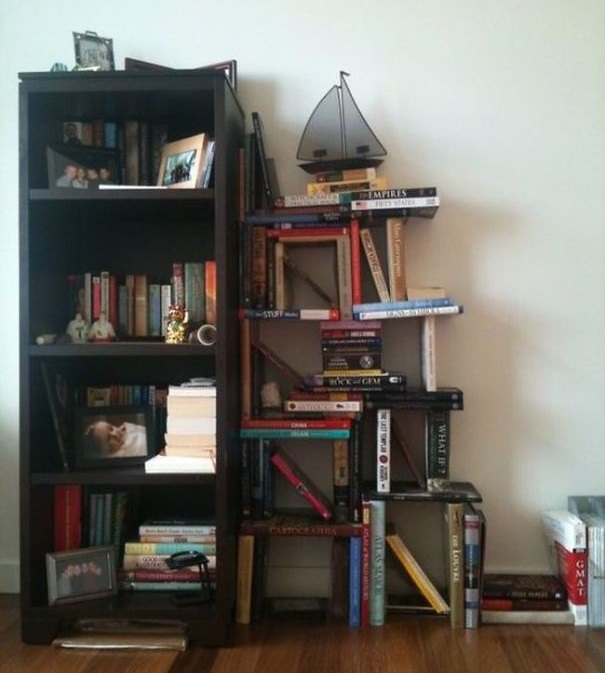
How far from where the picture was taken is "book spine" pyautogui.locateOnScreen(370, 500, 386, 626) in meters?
1.93

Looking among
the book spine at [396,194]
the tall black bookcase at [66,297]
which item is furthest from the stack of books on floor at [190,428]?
the book spine at [396,194]

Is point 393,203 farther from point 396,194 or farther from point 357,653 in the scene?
point 357,653

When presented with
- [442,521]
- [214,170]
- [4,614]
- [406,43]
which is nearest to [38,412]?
[4,614]

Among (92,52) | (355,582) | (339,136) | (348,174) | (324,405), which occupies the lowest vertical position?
(355,582)

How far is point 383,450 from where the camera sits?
1970 mm

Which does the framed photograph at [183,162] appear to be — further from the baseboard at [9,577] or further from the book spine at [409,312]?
the baseboard at [9,577]

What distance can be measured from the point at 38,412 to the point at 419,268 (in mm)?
1231

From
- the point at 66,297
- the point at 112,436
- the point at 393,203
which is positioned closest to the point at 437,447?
the point at 393,203

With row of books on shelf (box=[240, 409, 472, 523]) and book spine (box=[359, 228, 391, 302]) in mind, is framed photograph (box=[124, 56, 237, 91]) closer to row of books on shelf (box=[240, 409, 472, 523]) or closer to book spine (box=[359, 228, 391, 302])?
book spine (box=[359, 228, 391, 302])

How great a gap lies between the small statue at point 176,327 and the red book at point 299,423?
0.31 m

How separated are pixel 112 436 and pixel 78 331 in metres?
0.33

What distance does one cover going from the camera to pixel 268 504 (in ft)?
6.57

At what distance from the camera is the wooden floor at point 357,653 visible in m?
1.68

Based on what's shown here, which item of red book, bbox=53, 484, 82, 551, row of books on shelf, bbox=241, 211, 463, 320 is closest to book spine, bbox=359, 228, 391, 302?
row of books on shelf, bbox=241, 211, 463, 320
